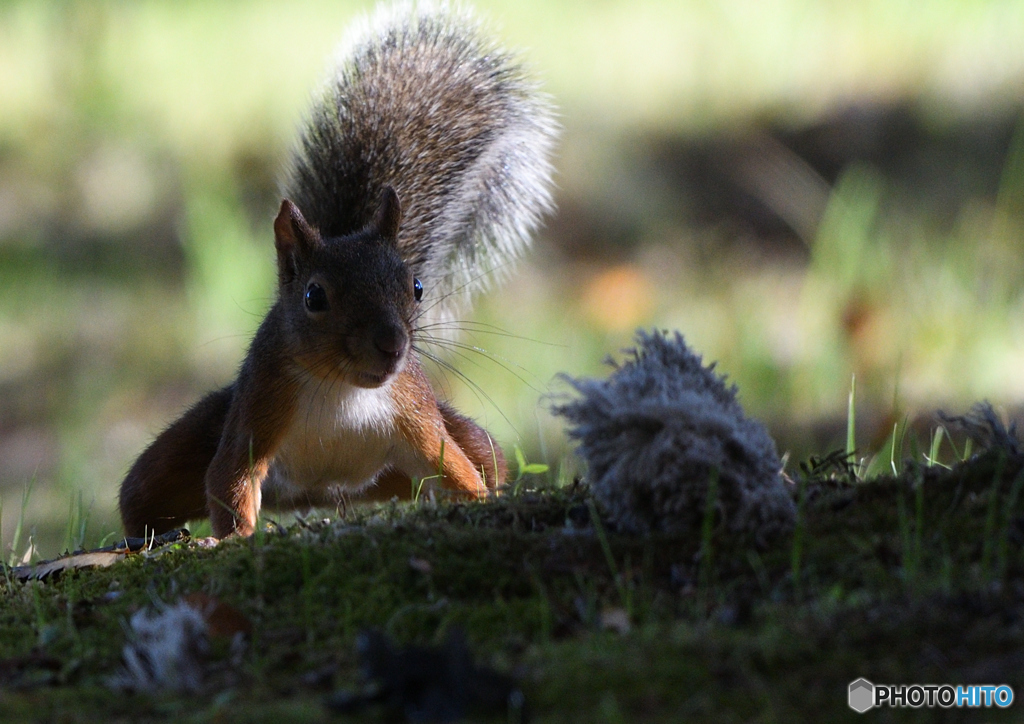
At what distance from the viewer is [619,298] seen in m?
4.84

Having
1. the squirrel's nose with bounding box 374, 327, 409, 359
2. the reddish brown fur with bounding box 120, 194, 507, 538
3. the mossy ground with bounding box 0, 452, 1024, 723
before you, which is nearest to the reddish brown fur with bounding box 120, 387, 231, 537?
the reddish brown fur with bounding box 120, 194, 507, 538

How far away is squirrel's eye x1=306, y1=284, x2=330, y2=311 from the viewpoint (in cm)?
225

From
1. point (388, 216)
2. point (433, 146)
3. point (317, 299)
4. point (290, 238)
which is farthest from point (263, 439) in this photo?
point (433, 146)

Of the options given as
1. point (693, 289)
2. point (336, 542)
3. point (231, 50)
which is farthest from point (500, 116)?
point (231, 50)

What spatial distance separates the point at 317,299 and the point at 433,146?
0.68 m

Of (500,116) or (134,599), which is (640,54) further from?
(134,599)

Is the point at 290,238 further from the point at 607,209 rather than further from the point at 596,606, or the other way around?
the point at 607,209

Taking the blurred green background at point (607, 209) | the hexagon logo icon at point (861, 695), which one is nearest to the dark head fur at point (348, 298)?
the hexagon logo icon at point (861, 695)

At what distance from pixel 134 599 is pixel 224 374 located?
345 centimetres

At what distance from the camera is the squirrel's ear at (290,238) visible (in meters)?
2.36

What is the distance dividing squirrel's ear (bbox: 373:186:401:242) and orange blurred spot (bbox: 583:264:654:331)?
7.14ft

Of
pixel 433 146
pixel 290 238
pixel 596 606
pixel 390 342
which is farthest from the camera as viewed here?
pixel 433 146

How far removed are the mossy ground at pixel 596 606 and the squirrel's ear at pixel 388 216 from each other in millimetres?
917

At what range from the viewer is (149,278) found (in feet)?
16.7
